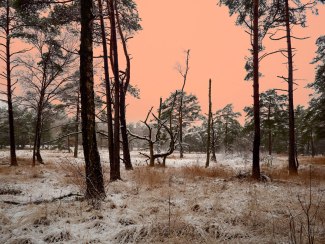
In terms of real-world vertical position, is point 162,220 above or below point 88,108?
below

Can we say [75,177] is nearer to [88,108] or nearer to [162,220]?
[88,108]

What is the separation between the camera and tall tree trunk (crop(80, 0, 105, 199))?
5.70 m

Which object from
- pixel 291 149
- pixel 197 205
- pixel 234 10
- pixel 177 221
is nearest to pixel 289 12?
pixel 234 10

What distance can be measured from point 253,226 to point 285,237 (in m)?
0.55

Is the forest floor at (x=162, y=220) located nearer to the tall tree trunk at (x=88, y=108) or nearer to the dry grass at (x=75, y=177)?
the dry grass at (x=75, y=177)

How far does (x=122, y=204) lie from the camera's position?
17.2 feet

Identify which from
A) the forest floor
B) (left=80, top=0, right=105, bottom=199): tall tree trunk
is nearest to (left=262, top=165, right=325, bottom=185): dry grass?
the forest floor

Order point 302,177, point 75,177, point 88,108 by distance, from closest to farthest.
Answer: point 88,108, point 75,177, point 302,177

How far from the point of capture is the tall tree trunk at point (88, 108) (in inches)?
224

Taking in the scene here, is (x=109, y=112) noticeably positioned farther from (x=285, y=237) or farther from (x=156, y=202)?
(x=285, y=237)

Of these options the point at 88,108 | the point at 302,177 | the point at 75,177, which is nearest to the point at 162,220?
the point at 88,108

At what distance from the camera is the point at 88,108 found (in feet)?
19.0

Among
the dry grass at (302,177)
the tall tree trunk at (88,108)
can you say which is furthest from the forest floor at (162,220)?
the dry grass at (302,177)

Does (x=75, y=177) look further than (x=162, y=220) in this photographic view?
Yes
